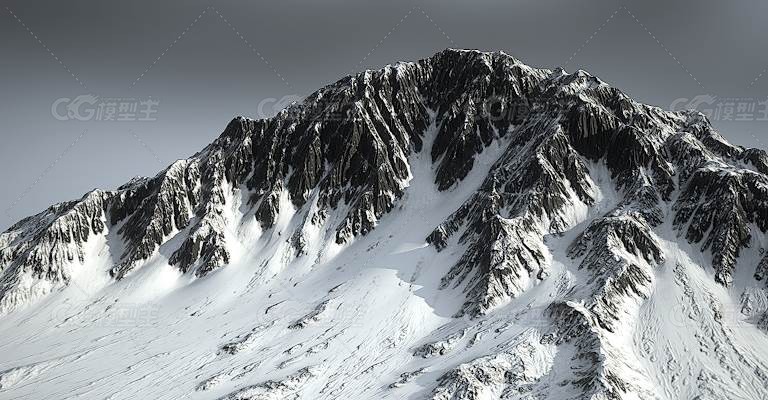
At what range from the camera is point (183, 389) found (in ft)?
222

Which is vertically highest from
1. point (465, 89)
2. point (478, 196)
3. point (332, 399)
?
point (465, 89)

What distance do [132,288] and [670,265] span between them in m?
110

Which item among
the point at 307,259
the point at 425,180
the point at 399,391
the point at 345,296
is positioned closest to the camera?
the point at 399,391

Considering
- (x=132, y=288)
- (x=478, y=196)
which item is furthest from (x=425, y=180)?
(x=132, y=288)

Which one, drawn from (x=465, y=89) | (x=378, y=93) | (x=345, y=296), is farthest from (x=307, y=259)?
(x=465, y=89)

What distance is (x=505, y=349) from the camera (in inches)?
2441

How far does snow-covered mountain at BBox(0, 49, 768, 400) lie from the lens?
6294cm

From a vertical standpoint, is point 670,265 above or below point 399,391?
above

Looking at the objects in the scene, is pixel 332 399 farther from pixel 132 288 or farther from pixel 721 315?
pixel 132 288

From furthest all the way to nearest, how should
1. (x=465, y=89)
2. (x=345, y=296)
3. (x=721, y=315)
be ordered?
(x=465, y=89) < (x=345, y=296) < (x=721, y=315)

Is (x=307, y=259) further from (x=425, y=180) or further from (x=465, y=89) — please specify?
(x=465, y=89)

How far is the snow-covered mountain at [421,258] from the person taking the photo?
62.9m

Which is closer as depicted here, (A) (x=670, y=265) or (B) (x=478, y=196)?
(A) (x=670, y=265)

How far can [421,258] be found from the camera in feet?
295
